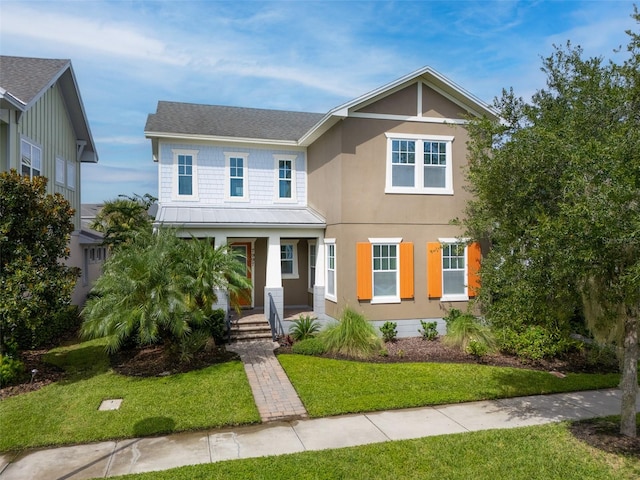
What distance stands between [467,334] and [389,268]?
9.94ft

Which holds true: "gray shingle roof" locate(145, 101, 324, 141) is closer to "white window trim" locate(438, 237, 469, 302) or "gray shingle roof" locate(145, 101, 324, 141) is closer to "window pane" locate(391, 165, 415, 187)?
"window pane" locate(391, 165, 415, 187)

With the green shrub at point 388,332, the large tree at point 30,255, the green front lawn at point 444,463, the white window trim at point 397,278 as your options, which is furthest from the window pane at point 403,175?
the large tree at point 30,255

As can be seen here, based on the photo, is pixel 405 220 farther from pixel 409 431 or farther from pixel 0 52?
pixel 0 52

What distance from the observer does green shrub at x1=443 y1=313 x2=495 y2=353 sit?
1164 cm

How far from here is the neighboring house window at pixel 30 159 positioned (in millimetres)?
12711

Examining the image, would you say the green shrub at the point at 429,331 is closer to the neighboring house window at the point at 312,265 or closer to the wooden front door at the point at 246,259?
the neighboring house window at the point at 312,265

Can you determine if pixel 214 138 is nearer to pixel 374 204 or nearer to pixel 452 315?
pixel 374 204

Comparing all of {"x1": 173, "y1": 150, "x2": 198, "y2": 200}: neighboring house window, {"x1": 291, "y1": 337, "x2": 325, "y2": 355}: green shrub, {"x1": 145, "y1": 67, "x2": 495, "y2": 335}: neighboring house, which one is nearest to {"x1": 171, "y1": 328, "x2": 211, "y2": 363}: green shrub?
{"x1": 291, "y1": 337, "x2": 325, "y2": 355}: green shrub

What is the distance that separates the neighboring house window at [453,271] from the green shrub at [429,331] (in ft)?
2.94

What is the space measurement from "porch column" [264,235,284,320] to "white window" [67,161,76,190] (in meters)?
9.50

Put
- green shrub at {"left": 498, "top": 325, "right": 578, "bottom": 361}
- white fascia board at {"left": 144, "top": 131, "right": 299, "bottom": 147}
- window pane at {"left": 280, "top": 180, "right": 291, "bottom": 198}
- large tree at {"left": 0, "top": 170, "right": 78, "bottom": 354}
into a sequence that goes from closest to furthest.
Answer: large tree at {"left": 0, "top": 170, "right": 78, "bottom": 354} < green shrub at {"left": 498, "top": 325, "right": 578, "bottom": 361} < white fascia board at {"left": 144, "top": 131, "right": 299, "bottom": 147} < window pane at {"left": 280, "top": 180, "right": 291, "bottom": 198}

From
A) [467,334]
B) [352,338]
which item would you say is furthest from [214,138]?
[467,334]

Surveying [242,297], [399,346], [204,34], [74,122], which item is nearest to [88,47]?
[204,34]

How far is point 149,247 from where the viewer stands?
10109 mm
